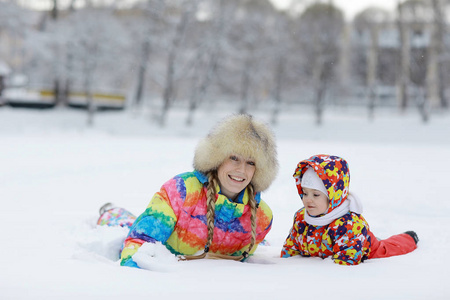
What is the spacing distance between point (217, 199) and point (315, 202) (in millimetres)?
621

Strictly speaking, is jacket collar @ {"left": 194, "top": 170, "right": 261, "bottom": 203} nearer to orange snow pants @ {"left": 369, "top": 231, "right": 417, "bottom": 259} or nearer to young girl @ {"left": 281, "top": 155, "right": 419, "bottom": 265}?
young girl @ {"left": 281, "top": 155, "right": 419, "bottom": 265}

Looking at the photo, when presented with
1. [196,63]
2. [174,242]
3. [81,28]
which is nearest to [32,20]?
[81,28]

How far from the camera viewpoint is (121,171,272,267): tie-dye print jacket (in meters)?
2.66

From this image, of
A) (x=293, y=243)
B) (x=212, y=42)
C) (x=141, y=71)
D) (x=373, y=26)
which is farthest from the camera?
(x=373, y=26)

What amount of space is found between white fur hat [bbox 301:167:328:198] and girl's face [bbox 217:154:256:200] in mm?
356

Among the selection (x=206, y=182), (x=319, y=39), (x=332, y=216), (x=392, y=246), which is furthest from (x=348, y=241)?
(x=319, y=39)

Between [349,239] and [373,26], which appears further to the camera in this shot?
[373,26]

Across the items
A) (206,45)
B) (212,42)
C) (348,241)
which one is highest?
(212,42)

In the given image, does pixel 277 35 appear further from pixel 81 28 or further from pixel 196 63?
pixel 81 28

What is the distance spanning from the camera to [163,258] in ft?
8.15

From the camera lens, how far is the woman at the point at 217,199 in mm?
2699

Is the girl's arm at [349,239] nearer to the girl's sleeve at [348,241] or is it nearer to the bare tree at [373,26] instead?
the girl's sleeve at [348,241]

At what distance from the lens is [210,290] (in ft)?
6.67

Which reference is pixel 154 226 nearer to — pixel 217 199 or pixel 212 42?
pixel 217 199
